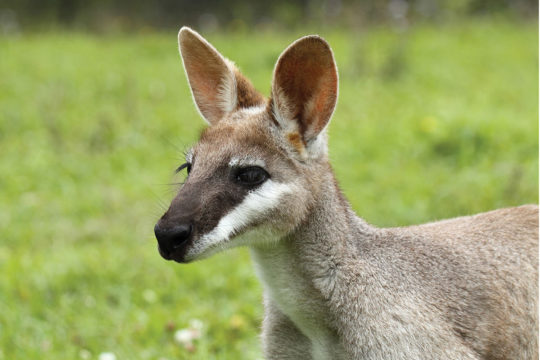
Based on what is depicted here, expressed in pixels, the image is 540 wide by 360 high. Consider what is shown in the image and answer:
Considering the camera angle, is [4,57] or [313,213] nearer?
[313,213]

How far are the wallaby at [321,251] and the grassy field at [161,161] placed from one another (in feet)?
1.49

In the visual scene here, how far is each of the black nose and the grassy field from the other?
54cm

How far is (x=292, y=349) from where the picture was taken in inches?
124

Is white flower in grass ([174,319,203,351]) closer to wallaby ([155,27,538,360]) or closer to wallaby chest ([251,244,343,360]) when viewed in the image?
wallaby ([155,27,538,360])

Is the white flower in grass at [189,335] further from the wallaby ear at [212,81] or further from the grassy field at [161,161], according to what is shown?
the wallaby ear at [212,81]

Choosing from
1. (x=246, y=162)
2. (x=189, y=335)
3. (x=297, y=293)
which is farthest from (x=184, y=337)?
(x=246, y=162)

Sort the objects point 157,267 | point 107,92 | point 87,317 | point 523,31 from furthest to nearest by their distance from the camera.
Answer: point 523,31
point 107,92
point 157,267
point 87,317

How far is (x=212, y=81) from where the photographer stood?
3.42 metres

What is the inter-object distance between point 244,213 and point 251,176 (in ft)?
0.57

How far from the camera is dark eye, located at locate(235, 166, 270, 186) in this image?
286 centimetres

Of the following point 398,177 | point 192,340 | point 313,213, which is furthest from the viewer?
point 398,177

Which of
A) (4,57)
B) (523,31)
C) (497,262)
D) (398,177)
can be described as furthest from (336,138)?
(523,31)

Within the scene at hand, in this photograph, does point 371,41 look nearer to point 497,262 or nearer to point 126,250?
point 126,250

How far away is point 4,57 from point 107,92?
7.84ft
